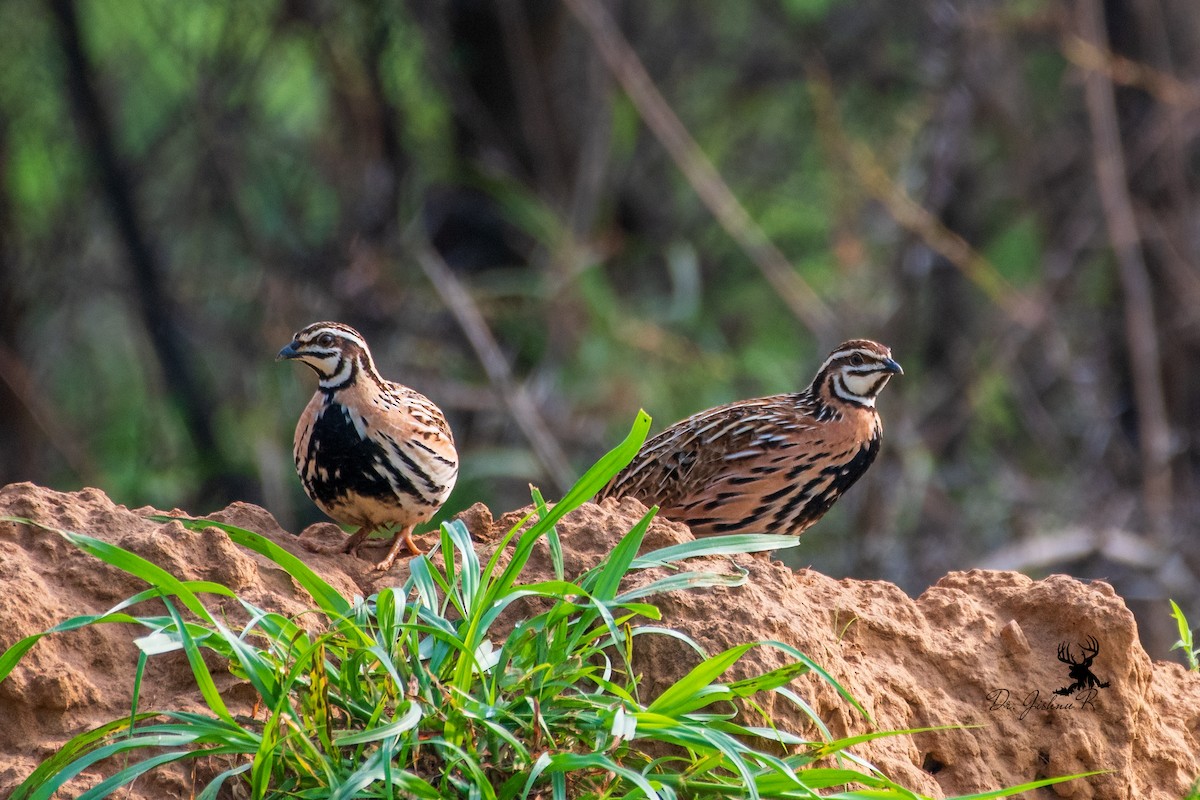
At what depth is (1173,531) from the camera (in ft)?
44.7

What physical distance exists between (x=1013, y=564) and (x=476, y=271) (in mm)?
5684

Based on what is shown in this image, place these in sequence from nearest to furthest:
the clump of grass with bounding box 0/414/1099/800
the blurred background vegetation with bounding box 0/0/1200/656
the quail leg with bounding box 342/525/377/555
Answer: the clump of grass with bounding box 0/414/1099/800 < the quail leg with bounding box 342/525/377/555 < the blurred background vegetation with bounding box 0/0/1200/656

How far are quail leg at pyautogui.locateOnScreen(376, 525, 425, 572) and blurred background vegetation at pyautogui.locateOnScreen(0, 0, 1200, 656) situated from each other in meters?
6.40

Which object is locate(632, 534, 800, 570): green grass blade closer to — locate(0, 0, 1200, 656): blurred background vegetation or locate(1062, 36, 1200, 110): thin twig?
locate(0, 0, 1200, 656): blurred background vegetation

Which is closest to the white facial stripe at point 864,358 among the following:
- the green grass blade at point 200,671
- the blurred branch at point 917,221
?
the green grass blade at point 200,671

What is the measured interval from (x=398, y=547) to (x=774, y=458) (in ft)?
6.16

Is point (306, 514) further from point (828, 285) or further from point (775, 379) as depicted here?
point (828, 285)

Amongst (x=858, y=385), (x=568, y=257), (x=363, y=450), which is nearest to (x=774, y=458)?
(x=858, y=385)

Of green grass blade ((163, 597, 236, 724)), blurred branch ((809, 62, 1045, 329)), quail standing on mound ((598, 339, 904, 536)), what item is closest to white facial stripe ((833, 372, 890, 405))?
quail standing on mound ((598, 339, 904, 536))

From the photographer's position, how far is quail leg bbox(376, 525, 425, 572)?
5.19m

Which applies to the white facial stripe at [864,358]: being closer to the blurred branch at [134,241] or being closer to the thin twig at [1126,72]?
the thin twig at [1126,72]

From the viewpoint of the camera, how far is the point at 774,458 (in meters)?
6.73

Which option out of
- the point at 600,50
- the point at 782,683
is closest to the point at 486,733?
the point at 782,683
